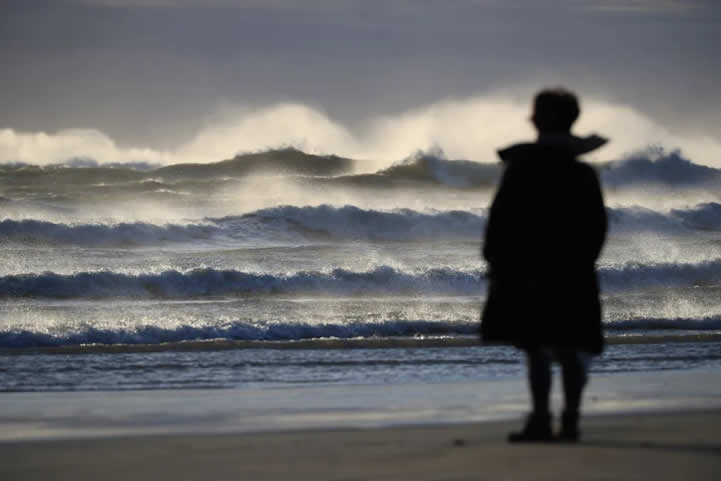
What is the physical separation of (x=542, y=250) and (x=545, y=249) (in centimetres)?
1

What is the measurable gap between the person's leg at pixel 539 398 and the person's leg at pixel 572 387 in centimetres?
7

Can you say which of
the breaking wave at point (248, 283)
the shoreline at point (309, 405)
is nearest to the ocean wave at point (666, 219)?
the breaking wave at point (248, 283)

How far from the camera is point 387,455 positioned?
4.76m

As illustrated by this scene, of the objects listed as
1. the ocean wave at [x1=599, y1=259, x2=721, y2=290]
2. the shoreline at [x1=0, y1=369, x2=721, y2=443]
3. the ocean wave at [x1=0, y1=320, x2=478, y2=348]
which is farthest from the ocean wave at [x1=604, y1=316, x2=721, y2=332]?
the ocean wave at [x1=599, y1=259, x2=721, y2=290]

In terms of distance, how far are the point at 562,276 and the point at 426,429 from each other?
1.21 metres

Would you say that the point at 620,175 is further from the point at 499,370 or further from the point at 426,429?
the point at 426,429

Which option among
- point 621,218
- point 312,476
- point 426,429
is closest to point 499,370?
point 426,429

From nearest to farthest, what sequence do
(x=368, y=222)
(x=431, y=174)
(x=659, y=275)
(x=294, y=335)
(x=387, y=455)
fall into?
(x=387, y=455) → (x=294, y=335) → (x=659, y=275) → (x=368, y=222) → (x=431, y=174)

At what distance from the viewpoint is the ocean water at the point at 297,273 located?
10.3m

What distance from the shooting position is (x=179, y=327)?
528 inches

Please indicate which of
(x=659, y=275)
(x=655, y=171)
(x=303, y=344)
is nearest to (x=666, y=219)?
(x=655, y=171)

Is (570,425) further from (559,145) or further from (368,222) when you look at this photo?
(368,222)

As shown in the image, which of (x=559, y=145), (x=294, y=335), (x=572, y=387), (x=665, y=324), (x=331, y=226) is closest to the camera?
(x=559, y=145)

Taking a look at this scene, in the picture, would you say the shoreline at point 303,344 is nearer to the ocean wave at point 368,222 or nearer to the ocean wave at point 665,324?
the ocean wave at point 665,324
